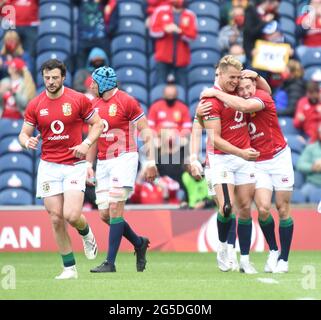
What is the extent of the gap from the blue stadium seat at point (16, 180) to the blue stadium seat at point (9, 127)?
76 cm

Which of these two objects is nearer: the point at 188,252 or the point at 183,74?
the point at 188,252

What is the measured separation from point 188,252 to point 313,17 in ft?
18.0

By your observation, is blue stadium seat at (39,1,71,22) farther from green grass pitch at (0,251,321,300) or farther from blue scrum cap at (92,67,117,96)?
blue scrum cap at (92,67,117,96)

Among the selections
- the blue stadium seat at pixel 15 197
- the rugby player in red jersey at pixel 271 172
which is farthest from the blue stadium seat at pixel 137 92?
the rugby player in red jersey at pixel 271 172

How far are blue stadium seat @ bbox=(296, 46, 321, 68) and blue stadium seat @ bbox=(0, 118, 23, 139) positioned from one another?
Answer: 5152mm

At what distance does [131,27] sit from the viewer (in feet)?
67.6

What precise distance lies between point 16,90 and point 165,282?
334 inches

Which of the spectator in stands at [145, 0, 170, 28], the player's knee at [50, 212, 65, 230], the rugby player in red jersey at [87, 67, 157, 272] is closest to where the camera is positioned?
the player's knee at [50, 212, 65, 230]

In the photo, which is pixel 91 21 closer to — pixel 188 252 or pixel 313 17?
pixel 313 17

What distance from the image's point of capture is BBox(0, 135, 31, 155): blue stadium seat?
19000mm

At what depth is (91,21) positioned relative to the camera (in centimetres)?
2031

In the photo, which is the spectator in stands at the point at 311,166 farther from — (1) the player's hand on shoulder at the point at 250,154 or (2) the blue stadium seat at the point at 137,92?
(1) the player's hand on shoulder at the point at 250,154
